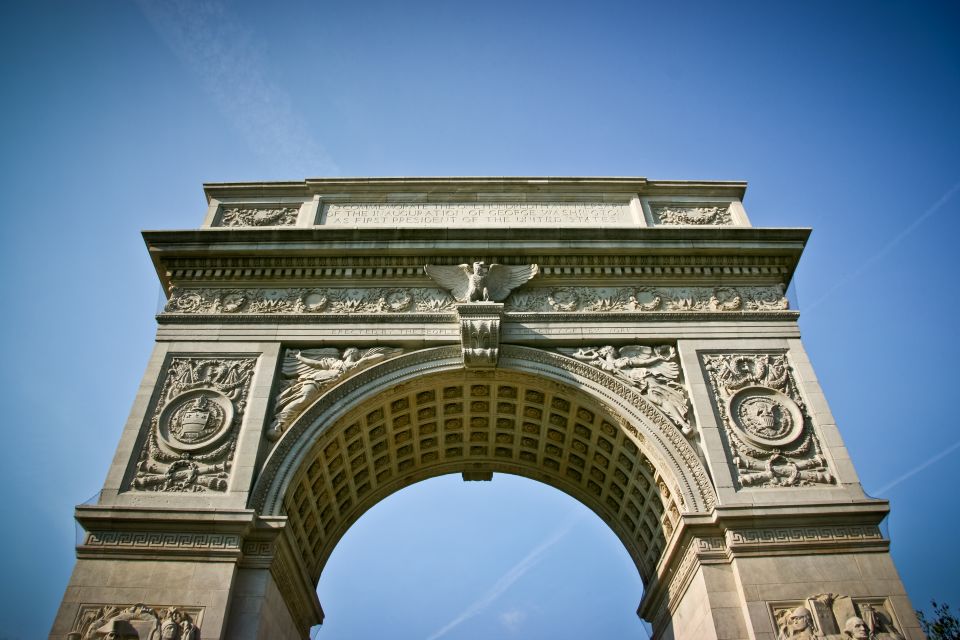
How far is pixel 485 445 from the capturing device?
17.6 m

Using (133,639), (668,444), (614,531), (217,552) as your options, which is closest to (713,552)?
(668,444)

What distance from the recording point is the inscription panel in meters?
18.0

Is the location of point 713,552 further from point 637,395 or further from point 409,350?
point 409,350

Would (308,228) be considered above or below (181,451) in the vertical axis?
above

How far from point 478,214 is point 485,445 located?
6163mm

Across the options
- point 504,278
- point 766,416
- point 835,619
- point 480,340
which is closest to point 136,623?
point 480,340

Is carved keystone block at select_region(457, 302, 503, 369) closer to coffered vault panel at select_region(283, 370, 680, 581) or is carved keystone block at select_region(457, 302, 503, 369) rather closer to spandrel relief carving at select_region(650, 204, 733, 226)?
coffered vault panel at select_region(283, 370, 680, 581)

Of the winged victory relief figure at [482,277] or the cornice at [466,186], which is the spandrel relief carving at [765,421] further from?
the cornice at [466,186]

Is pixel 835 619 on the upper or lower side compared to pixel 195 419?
lower

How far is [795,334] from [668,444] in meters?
4.35

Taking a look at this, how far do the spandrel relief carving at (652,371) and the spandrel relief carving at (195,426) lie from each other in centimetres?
720

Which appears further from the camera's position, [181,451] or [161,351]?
[161,351]

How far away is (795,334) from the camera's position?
15289 millimetres

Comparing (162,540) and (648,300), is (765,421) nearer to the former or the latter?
(648,300)
